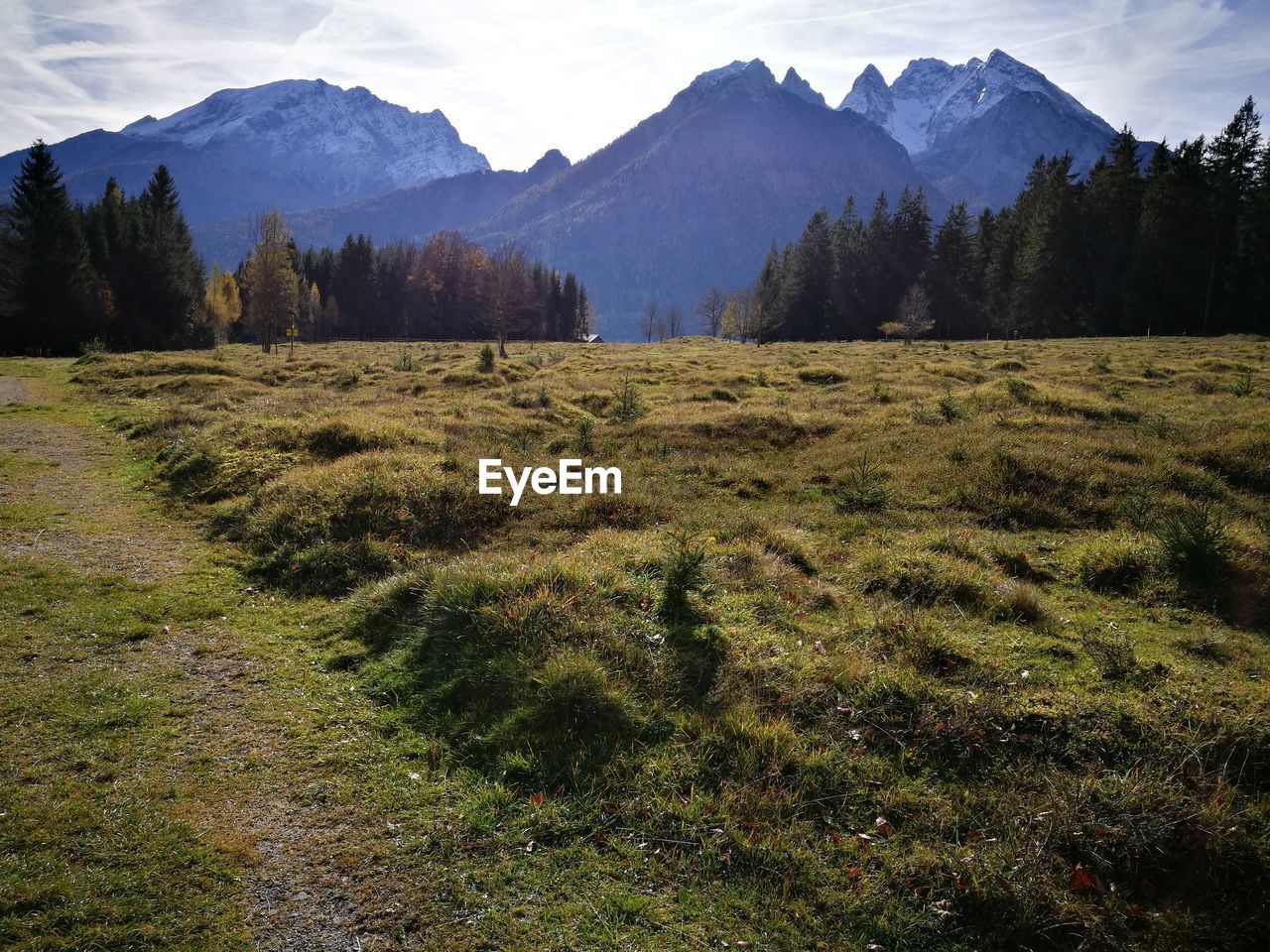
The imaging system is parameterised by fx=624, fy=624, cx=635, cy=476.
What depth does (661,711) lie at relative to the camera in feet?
21.0

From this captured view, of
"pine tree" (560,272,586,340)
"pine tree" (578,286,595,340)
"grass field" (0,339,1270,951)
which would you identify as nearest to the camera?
"grass field" (0,339,1270,951)

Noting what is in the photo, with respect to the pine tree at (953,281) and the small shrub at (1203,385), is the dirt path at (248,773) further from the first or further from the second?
the pine tree at (953,281)

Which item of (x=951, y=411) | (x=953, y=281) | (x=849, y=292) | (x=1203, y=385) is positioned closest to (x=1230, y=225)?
(x=953, y=281)

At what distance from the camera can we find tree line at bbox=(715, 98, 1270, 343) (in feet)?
194

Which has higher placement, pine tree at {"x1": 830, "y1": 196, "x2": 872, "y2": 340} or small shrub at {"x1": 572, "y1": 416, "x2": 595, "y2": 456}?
pine tree at {"x1": 830, "y1": 196, "x2": 872, "y2": 340}

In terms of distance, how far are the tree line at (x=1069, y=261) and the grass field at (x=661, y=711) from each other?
62.9 meters

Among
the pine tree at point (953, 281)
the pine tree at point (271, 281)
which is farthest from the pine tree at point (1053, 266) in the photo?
the pine tree at point (271, 281)

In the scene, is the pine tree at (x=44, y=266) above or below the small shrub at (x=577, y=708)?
above

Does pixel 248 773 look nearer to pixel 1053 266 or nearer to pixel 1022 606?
pixel 1022 606

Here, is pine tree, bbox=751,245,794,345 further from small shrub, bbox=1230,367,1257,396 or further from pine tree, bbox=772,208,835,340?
small shrub, bbox=1230,367,1257,396

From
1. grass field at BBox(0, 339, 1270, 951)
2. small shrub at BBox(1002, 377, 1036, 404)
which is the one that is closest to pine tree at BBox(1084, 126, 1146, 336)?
small shrub at BBox(1002, 377, 1036, 404)

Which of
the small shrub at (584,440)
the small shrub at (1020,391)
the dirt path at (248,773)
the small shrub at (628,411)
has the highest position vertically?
the small shrub at (1020,391)

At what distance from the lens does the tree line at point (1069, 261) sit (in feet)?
194

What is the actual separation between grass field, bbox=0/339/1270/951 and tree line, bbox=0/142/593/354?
5342 cm
